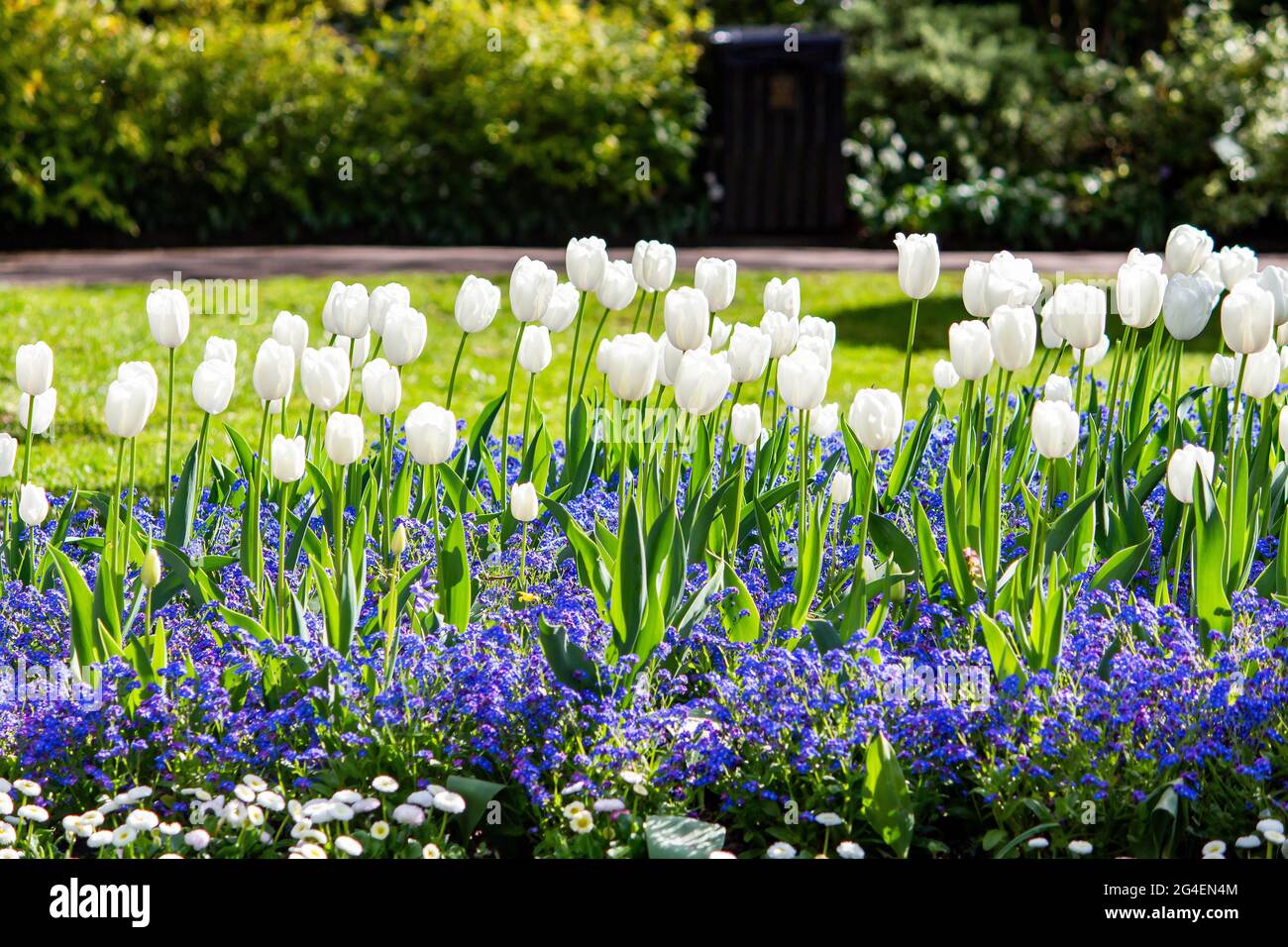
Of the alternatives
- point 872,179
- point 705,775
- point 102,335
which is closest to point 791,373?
point 705,775

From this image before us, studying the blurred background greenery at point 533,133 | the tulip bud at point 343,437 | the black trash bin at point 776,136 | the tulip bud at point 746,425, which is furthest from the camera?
the black trash bin at point 776,136

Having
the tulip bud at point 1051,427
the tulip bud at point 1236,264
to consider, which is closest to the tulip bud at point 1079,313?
the tulip bud at point 1051,427

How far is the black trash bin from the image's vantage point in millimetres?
12977

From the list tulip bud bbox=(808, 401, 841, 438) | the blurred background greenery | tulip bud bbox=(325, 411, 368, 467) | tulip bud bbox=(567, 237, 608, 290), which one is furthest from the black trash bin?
tulip bud bbox=(325, 411, 368, 467)

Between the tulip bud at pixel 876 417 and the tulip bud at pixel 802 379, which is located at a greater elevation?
the tulip bud at pixel 802 379

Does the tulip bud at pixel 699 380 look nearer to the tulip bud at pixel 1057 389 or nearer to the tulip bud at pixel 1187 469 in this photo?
the tulip bud at pixel 1187 469

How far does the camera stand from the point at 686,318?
287cm

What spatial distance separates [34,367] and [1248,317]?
7.43 feet

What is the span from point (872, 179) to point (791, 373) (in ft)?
32.8

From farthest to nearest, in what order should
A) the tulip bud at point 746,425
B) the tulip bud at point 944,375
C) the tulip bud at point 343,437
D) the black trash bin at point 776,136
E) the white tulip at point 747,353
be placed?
the black trash bin at point 776,136 → the tulip bud at point 944,375 → the tulip bud at point 746,425 → the white tulip at point 747,353 → the tulip bud at point 343,437

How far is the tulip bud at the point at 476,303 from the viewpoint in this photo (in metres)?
3.11

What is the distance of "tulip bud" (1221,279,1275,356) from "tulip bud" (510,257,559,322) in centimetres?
132

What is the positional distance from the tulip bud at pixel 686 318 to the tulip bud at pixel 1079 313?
2.25ft
